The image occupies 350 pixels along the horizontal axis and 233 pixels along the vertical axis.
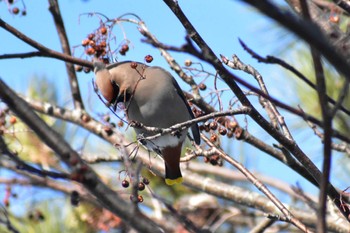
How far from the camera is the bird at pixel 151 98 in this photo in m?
2.80

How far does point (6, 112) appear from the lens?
→ 3246 mm

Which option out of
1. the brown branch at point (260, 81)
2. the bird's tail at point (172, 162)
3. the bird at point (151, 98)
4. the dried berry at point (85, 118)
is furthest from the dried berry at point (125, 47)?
the dried berry at point (85, 118)

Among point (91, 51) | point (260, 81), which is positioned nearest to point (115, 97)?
point (91, 51)

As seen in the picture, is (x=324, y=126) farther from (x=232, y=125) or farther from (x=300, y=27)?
(x=232, y=125)

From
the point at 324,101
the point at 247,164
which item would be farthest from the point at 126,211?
the point at 247,164

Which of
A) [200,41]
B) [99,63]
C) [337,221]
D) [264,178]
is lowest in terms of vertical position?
[337,221]

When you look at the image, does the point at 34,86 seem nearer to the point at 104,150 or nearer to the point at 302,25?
the point at 104,150

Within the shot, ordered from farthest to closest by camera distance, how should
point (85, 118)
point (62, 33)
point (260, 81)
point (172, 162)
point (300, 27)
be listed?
point (85, 118), point (62, 33), point (172, 162), point (260, 81), point (300, 27)

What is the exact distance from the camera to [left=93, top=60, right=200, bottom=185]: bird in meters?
2.80

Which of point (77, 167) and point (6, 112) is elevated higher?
point (6, 112)

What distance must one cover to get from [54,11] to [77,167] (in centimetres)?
198

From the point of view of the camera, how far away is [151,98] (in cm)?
296

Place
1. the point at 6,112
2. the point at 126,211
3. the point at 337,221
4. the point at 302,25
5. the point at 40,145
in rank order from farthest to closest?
the point at 40,145, the point at 6,112, the point at 337,221, the point at 126,211, the point at 302,25

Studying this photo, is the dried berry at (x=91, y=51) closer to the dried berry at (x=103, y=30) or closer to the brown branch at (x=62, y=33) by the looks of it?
the dried berry at (x=103, y=30)
